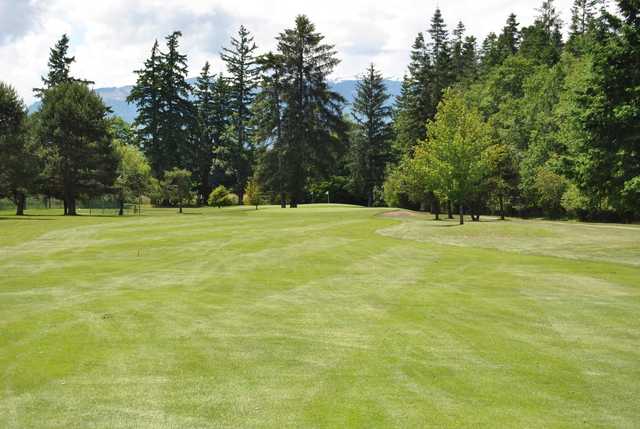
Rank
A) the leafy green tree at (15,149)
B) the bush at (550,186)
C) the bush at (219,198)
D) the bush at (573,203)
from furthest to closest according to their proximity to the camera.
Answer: the bush at (219,198)
the bush at (550,186)
the bush at (573,203)
the leafy green tree at (15,149)

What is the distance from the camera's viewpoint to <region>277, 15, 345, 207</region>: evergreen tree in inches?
2694

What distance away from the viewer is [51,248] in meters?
25.0

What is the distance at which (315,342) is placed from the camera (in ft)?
32.4

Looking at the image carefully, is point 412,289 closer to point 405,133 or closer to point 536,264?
point 536,264

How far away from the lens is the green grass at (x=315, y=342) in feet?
22.3

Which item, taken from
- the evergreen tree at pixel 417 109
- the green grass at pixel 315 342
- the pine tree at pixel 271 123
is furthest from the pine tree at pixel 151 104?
the green grass at pixel 315 342

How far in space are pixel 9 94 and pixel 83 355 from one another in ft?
176

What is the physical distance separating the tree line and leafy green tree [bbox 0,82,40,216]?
13 cm

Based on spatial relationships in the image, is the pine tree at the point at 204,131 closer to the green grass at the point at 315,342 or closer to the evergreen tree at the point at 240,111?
the evergreen tree at the point at 240,111

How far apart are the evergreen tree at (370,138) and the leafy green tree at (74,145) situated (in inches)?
1808

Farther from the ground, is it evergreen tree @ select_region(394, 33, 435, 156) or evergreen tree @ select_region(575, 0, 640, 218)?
evergreen tree @ select_region(394, 33, 435, 156)

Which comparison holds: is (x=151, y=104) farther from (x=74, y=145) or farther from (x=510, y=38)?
(x=510, y=38)

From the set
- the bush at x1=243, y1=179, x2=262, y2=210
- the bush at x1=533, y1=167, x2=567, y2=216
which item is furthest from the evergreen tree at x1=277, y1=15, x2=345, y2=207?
the bush at x1=533, y1=167, x2=567, y2=216

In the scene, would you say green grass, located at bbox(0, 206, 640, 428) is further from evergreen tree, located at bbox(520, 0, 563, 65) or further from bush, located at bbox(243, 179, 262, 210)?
evergreen tree, located at bbox(520, 0, 563, 65)
